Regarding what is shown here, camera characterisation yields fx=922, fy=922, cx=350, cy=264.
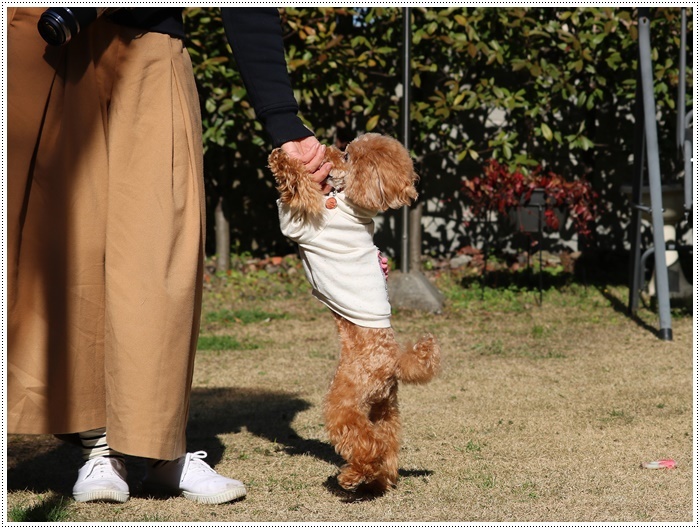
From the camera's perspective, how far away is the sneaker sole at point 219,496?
282 cm

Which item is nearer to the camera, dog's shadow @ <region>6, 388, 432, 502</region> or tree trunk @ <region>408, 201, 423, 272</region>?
dog's shadow @ <region>6, 388, 432, 502</region>

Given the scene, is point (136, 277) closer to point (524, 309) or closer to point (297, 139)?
point (297, 139)

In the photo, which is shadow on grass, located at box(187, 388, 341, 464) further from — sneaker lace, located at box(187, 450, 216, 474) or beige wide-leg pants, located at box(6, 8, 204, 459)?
beige wide-leg pants, located at box(6, 8, 204, 459)

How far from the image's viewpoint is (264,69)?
268 centimetres

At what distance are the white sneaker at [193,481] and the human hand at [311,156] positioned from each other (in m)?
0.96

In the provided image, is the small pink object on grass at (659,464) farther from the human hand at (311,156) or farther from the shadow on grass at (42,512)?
the shadow on grass at (42,512)

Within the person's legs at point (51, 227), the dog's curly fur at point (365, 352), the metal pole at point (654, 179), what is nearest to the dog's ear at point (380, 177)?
the dog's curly fur at point (365, 352)

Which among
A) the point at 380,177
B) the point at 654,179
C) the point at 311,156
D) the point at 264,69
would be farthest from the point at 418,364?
the point at 654,179

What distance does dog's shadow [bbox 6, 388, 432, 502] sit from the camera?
313 cm

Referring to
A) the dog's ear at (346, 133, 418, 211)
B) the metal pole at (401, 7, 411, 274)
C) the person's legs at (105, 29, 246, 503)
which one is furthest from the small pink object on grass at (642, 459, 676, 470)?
the metal pole at (401, 7, 411, 274)

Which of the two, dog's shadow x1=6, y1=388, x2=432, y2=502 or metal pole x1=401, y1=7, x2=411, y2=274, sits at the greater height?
metal pole x1=401, y1=7, x2=411, y2=274

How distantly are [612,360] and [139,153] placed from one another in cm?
317

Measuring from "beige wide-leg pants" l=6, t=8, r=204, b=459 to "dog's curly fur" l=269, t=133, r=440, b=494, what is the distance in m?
0.39

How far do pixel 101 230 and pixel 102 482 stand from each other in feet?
2.53
